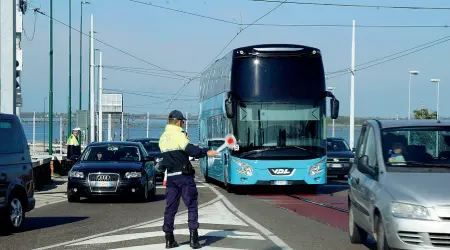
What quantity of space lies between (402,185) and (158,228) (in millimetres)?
5403

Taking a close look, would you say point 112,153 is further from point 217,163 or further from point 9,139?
point 9,139

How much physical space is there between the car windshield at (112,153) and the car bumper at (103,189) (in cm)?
146

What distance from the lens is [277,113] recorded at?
→ 912 inches

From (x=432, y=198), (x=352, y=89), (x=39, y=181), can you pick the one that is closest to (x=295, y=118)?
(x=39, y=181)

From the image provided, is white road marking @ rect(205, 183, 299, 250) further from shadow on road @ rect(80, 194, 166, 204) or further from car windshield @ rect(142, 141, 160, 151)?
car windshield @ rect(142, 141, 160, 151)

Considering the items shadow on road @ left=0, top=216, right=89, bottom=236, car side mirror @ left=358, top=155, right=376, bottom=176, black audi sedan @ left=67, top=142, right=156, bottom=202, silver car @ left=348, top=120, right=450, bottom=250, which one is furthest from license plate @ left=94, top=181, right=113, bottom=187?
car side mirror @ left=358, top=155, right=376, bottom=176

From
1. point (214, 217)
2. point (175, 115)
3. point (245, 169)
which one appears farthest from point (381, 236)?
point (245, 169)

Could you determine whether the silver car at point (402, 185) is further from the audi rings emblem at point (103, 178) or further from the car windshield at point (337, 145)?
the car windshield at point (337, 145)

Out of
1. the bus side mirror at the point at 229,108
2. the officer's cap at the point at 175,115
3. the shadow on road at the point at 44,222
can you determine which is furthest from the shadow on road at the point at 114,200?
the officer's cap at the point at 175,115

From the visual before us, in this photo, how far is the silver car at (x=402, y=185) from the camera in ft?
28.6

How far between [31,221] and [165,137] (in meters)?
5.66

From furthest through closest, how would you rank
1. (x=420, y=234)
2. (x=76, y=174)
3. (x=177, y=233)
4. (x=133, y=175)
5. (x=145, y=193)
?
(x=145, y=193), (x=133, y=175), (x=76, y=174), (x=177, y=233), (x=420, y=234)

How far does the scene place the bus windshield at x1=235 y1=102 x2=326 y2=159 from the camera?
2316cm

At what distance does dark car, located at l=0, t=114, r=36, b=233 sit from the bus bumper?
961 cm
